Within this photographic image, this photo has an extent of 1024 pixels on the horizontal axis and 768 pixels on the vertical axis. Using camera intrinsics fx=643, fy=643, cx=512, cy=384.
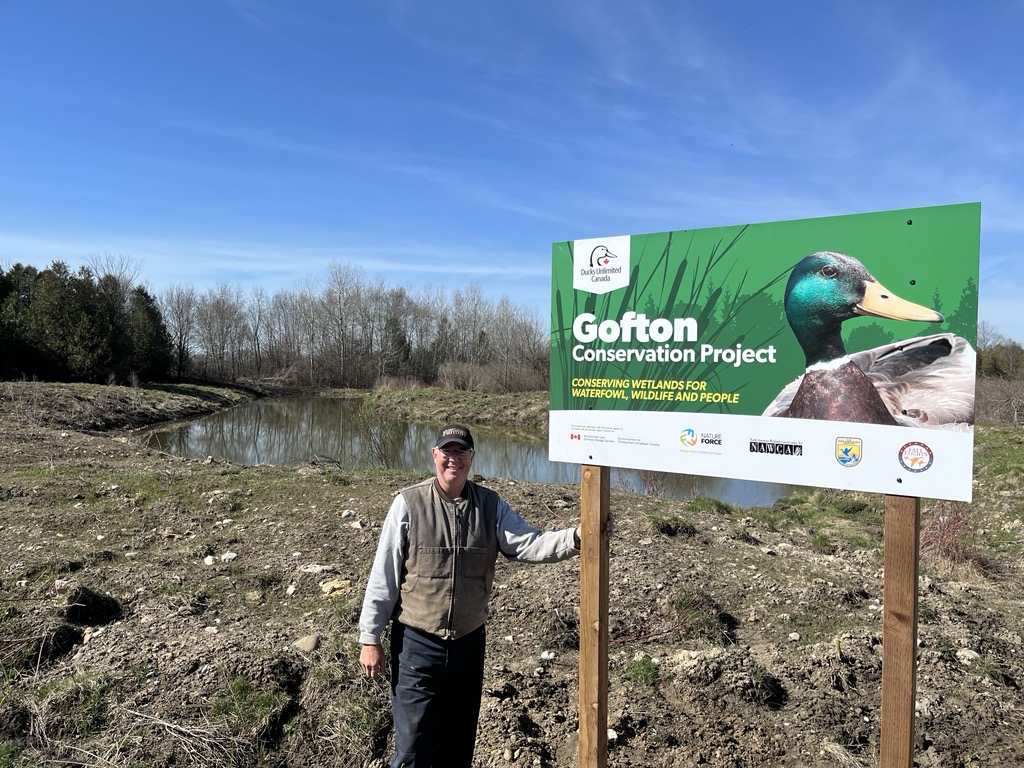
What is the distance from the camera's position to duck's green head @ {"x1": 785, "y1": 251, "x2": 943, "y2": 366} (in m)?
2.33

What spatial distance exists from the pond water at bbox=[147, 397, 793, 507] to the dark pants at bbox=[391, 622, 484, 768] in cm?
740

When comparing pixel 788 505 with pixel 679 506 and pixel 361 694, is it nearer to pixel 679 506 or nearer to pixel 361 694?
pixel 679 506

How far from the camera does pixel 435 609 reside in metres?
2.75

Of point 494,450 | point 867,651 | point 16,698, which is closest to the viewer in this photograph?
point 16,698

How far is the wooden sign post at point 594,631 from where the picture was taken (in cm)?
283

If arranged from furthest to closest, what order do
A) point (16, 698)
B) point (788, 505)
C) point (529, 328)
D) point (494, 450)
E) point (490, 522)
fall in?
point (529, 328)
point (494, 450)
point (788, 505)
point (16, 698)
point (490, 522)

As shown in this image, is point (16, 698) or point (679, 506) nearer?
point (16, 698)

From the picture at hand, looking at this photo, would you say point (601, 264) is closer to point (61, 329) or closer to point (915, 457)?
point (915, 457)

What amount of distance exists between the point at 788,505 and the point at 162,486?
9698 mm

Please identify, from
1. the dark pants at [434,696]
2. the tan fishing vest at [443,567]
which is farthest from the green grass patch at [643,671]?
the tan fishing vest at [443,567]

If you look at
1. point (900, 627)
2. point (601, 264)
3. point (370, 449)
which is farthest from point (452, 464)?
point (370, 449)

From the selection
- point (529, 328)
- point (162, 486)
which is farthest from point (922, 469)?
point (529, 328)

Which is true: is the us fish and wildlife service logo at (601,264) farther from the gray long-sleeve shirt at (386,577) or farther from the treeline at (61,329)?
the treeline at (61,329)

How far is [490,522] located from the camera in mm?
2928
